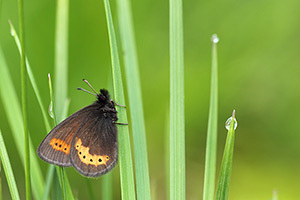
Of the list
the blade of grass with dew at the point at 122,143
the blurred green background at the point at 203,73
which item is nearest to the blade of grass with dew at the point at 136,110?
the blade of grass with dew at the point at 122,143

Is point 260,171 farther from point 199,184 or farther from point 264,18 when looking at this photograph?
point 264,18

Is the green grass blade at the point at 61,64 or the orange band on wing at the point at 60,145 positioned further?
the green grass blade at the point at 61,64

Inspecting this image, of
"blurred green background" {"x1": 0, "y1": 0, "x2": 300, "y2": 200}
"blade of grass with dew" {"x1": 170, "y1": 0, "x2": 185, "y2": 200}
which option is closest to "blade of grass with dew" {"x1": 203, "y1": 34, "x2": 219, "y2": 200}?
"blade of grass with dew" {"x1": 170, "y1": 0, "x2": 185, "y2": 200}

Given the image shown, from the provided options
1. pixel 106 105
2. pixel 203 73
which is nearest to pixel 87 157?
pixel 106 105

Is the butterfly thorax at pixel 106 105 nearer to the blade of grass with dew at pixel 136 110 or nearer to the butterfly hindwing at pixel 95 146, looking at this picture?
the butterfly hindwing at pixel 95 146

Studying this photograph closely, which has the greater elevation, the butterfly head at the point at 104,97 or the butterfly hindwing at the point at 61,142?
the butterfly head at the point at 104,97

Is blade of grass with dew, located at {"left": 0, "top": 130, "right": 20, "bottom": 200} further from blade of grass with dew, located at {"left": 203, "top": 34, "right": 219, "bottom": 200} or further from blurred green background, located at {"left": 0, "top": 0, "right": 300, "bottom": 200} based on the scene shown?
blurred green background, located at {"left": 0, "top": 0, "right": 300, "bottom": 200}

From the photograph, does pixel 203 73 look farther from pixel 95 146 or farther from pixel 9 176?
pixel 9 176
